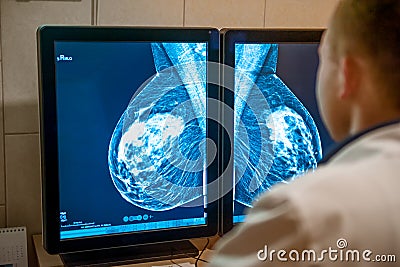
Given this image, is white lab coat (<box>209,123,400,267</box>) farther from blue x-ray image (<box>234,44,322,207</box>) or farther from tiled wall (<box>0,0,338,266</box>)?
tiled wall (<box>0,0,338,266</box>)

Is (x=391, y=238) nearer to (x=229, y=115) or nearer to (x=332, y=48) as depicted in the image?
(x=332, y=48)

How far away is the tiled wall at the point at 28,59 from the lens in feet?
5.18

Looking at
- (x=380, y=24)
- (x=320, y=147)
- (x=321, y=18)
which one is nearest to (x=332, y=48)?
(x=380, y=24)

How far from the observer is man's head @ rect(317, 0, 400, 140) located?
30.0 inches

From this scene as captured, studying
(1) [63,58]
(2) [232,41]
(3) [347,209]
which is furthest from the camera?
(2) [232,41]

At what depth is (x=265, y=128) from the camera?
5.07 feet

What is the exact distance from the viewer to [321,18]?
6.26 ft

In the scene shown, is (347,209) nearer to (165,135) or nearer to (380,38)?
(380,38)

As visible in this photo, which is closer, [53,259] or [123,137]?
[123,137]

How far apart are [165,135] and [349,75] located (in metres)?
0.72

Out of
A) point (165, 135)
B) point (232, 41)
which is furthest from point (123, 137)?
point (232, 41)

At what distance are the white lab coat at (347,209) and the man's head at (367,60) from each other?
4 cm

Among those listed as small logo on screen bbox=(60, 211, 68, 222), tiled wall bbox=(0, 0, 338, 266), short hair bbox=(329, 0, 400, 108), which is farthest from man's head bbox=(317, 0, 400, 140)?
tiled wall bbox=(0, 0, 338, 266)

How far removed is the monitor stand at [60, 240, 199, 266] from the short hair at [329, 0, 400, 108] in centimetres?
89
